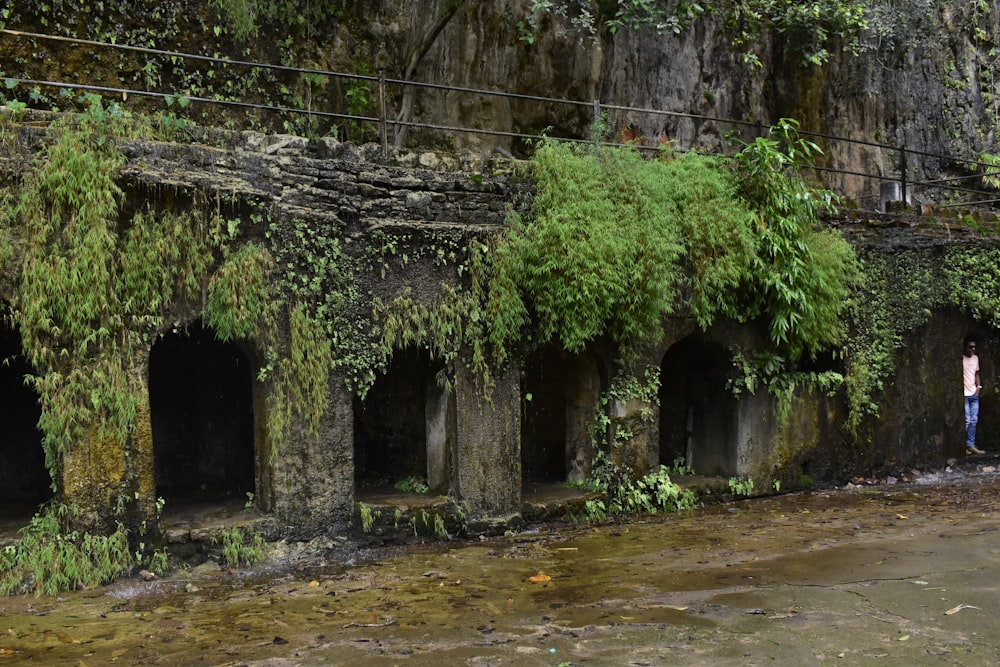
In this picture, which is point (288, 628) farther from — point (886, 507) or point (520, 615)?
point (886, 507)

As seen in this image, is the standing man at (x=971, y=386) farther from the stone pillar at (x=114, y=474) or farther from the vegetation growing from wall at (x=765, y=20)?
the stone pillar at (x=114, y=474)

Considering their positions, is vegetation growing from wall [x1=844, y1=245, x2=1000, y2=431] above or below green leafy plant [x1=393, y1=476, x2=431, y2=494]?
above

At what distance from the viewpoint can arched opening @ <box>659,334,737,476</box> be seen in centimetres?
1102

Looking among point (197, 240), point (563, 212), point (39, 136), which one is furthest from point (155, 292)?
point (563, 212)

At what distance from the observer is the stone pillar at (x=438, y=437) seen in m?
9.40

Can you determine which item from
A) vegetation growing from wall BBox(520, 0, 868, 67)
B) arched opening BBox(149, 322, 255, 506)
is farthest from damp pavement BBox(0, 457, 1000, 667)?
vegetation growing from wall BBox(520, 0, 868, 67)

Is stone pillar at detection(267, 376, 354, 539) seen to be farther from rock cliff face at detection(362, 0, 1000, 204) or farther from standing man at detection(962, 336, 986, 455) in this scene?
standing man at detection(962, 336, 986, 455)

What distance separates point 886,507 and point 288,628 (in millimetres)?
7077

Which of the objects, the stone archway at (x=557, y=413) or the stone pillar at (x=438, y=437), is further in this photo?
the stone archway at (x=557, y=413)

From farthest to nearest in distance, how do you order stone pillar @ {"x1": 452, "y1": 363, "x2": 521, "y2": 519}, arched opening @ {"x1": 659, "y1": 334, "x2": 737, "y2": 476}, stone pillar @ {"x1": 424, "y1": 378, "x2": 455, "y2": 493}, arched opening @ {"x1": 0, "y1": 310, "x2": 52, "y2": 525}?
arched opening @ {"x1": 659, "y1": 334, "x2": 737, "y2": 476}, arched opening @ {"x1": 0, "y1": 310, "x2": 52, "y2": 525}, stone pillar @ {"x1": 424, "y1": 378, "x2": 455, "y2": 493}, stone pillar @ {"x1": 452, "y1": 363, "x2": 521, "y2": 519}

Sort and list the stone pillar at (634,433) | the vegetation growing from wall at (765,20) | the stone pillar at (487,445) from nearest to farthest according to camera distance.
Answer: the stone pillar at (487,445), the stone pillar at (634,433), the vegetation growing from wall at (765,20)

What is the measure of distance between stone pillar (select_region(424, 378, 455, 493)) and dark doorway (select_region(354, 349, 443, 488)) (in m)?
0.05

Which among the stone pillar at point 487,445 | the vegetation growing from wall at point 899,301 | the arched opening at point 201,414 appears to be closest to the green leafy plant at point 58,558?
the stone pillar at point 487,445

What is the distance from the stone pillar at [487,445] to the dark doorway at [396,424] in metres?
0.59
